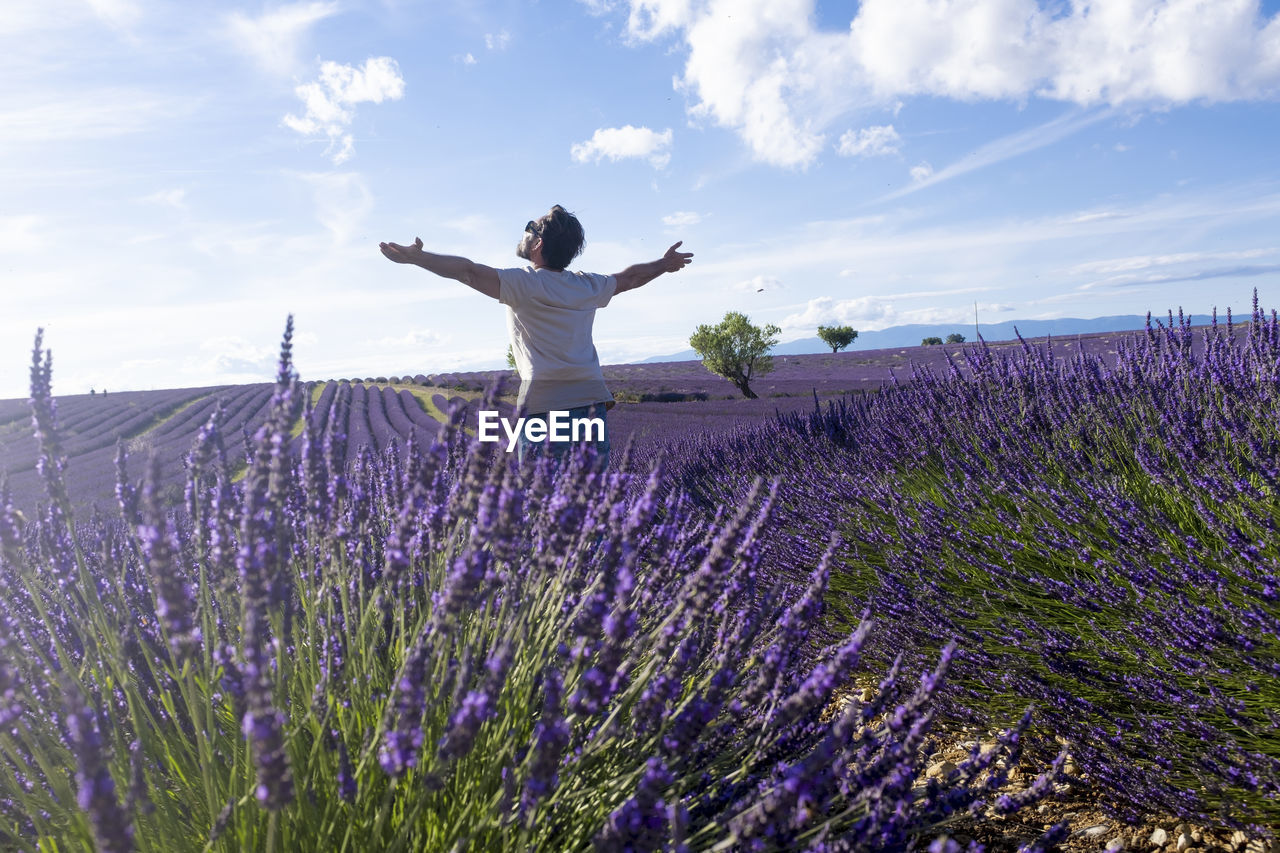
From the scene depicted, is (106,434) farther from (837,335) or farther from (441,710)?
(837,335)

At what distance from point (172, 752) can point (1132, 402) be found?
303cm

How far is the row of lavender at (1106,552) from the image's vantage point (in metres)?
1.62

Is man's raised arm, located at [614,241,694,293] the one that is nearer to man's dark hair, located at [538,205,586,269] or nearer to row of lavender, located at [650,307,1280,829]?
man's dark hair, located at [538,205,586,269]

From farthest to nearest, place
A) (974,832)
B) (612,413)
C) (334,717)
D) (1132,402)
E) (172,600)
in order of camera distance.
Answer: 1. (612,413)
2. (1132,402)
3. (974,832)
4. (334,717)
5. (172,600)

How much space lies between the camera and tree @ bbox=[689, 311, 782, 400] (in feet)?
66.6

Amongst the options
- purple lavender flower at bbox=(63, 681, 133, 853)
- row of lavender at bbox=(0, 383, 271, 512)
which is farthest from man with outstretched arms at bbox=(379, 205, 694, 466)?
row of lavender at bbox=(0, 383, 271, 512)

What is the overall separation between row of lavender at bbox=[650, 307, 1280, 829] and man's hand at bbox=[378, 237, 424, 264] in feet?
5.66

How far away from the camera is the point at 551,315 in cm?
285

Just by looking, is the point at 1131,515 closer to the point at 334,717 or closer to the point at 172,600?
the point at 334,717

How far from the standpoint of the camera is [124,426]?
50.9ft

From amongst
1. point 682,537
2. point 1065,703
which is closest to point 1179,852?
point 1065,703

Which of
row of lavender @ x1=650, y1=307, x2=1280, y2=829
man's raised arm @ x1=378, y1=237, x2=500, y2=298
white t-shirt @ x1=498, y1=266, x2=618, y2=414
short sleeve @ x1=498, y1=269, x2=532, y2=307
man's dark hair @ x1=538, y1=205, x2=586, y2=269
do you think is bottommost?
row of lavender @ x1=650, y1=307, x2=1280, y2=829

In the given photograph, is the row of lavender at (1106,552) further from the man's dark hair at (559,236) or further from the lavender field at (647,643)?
the man's dark hair at (559,236)

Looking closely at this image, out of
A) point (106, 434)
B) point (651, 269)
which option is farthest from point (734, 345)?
point (651, 269)
